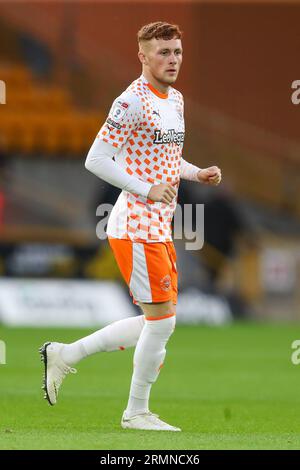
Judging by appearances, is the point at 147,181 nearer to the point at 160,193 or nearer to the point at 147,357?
the point at 160,193

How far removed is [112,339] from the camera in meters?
7.55

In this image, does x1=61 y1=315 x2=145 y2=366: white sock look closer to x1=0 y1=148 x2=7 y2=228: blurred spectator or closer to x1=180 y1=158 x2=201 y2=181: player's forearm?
x1=180 y1=158 x2=201 y2=181: player's forearm

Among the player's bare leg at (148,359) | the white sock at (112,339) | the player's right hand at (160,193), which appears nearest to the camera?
the player's right hand at (160,193)

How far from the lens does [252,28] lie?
930 inches

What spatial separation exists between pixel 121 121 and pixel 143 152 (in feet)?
0.79

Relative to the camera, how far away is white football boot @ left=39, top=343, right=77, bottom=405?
7609mm

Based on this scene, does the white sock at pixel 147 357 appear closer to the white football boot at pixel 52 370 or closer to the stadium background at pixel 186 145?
the white football boot at pixel 52 370

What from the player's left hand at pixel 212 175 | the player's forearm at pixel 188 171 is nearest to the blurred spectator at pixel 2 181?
the player's forearm at pixel 188 171

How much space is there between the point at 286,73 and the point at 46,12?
14.2ft

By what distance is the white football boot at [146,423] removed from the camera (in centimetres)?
714

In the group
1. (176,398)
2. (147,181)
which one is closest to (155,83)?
(147,181)

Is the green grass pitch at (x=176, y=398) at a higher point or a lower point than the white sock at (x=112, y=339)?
lower

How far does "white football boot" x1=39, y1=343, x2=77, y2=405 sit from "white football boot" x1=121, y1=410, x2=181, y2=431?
53 centimetres

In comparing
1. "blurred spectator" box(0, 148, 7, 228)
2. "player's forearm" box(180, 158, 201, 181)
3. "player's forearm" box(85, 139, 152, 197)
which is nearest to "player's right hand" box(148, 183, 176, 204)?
"player's forearm" box(85, 139, 152, 197)
